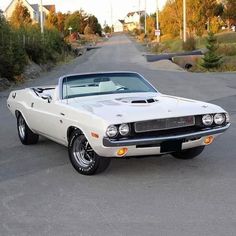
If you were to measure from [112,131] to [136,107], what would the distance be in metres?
0.65

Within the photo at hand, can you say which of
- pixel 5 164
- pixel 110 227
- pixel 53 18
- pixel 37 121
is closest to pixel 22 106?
pixel 37 121

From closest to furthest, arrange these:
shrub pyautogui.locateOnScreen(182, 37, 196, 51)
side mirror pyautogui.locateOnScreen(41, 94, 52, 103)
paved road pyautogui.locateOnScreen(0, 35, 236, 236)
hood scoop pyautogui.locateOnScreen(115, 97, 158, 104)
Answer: paved road pyautogui.locateOnScreen(0, 35, 236, 236) → hood scoop pyautogui.locateOnScreen(115, 97, 158, 104) → side mirror pyautogui.locateOnScreen(41, 94, 52, 103) → shrub pyautogui.locateOnScreen(182, 37, 196, 51)

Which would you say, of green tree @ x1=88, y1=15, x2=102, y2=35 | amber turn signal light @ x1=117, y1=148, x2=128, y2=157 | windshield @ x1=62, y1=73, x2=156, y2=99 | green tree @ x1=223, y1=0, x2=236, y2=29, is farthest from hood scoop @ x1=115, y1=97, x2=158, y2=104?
green tree @ x1=88, y1=15, x2=102, y2=35

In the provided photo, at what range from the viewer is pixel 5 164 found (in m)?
7.25

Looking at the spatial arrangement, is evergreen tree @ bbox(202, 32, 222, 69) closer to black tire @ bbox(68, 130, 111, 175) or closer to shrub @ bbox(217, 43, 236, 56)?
shrub @ bbox(217, 43, 236, 56)

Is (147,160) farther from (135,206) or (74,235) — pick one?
(74,235)

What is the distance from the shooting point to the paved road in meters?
4.61

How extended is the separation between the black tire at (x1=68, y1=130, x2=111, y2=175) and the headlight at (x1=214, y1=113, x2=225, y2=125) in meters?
1.50

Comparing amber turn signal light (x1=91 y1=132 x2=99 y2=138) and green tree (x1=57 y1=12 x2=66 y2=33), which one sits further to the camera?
green tree (x1=57 y1=12 x2=66 y2=33)

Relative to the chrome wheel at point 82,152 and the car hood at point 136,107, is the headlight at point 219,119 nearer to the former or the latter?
the car hood at point 136,107

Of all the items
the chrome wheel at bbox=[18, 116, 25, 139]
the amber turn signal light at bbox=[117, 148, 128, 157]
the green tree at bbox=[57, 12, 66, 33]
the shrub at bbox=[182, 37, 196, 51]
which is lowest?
the shrub at bbox=[182, 37, 196, 51]

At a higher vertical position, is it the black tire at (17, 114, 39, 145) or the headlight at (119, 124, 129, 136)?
the headlight at (119, 124, 129, 136)

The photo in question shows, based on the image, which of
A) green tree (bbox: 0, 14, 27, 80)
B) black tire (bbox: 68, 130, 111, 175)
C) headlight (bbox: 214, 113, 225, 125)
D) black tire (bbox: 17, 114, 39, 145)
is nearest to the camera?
black tire (bbox: 68, 130, 111, 175)

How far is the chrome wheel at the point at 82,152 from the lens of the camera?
6.50 m
